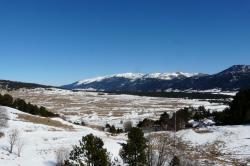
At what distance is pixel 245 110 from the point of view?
305 feet

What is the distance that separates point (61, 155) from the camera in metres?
45.2

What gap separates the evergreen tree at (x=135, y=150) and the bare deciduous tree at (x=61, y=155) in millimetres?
11598

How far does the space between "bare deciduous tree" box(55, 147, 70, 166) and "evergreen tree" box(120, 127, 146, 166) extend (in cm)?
1160

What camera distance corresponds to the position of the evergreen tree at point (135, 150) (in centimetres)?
3353

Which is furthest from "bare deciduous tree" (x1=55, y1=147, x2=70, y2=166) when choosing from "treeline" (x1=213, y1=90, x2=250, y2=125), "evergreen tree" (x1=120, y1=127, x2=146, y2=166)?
"treeline" (x1=213, y1=90, x2=250, y2=125)

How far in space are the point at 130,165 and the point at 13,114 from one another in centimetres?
5105

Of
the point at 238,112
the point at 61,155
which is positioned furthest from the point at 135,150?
the point at 238,112

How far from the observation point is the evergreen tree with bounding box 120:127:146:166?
3353 centimetres

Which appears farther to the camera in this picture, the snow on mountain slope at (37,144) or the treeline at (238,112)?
the treeline at (238,112)

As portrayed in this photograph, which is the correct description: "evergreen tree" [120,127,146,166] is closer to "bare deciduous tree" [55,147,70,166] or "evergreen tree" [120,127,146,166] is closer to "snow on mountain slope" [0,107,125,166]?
"bare deciduous tree" [55,147,70,166]

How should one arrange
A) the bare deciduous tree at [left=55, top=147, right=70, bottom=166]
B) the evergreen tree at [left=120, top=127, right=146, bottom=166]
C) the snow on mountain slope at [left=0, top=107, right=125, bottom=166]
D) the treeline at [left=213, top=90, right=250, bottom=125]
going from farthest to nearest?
the treeline at [left=213, top=90, right=250, bottom=125]
the snow on mountain slope at [left=0, top=107, right=125, bottom=166]
the bare deciduous tree at [left=55, top=147, right=70, bottom=166]
the evergreen tree at [left=120, top=127, right=146, bottom=166]

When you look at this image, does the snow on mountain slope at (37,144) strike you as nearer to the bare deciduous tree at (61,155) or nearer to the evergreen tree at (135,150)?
the bare deciduous tree at (61,155)

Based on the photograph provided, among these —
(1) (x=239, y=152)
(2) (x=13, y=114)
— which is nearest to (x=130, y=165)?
(1) (x=239, y=152)

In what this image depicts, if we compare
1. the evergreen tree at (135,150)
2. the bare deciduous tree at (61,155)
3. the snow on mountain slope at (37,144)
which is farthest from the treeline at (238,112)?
the evergreen tree at (135,150)
